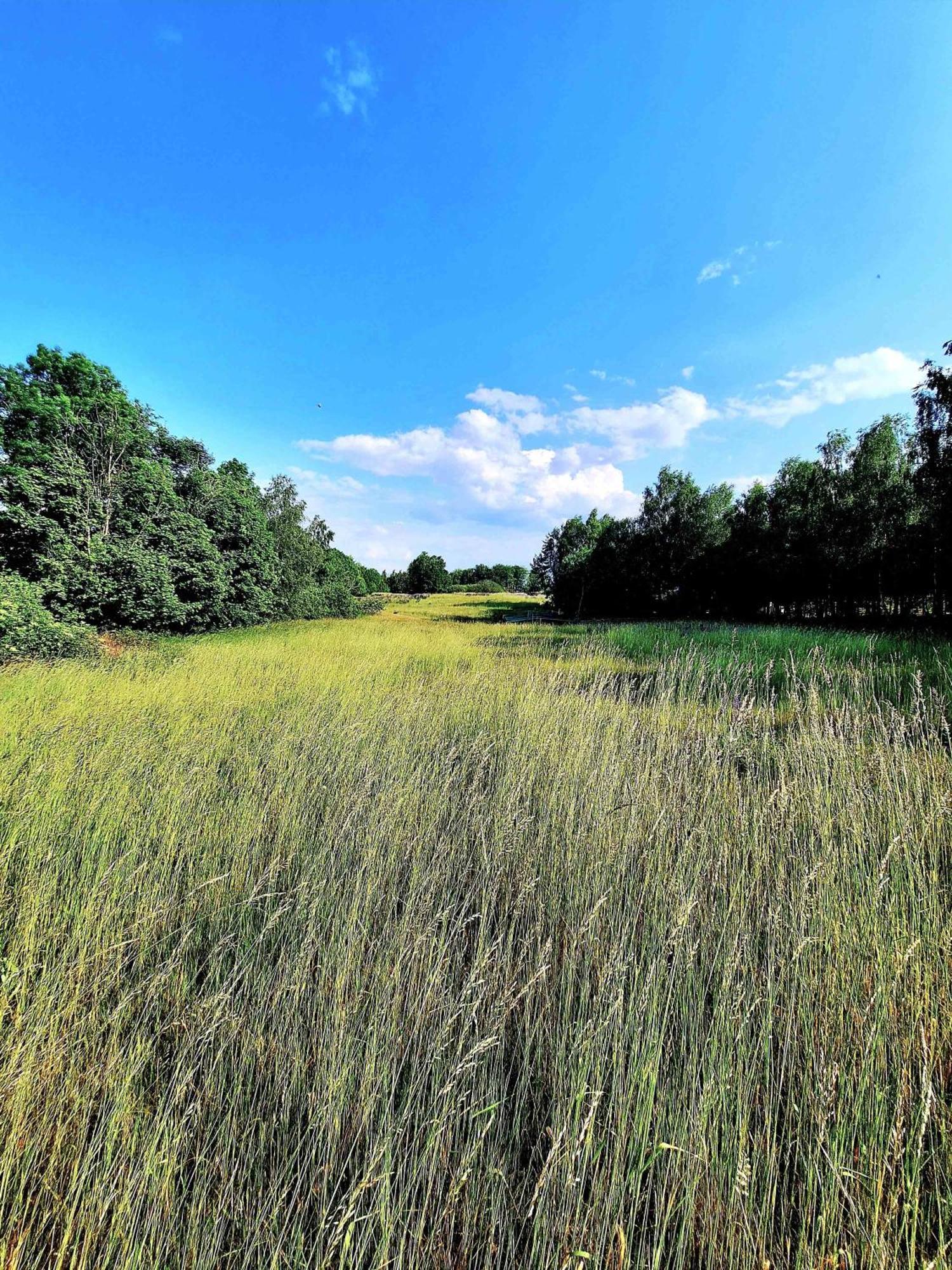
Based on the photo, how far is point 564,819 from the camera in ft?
9.16

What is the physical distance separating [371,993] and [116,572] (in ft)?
53.7

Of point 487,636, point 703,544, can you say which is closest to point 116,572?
point 487,636

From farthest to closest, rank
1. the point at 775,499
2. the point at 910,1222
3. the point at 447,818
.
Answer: the point at 775,499, the point at 447,818, the point at 910,1222

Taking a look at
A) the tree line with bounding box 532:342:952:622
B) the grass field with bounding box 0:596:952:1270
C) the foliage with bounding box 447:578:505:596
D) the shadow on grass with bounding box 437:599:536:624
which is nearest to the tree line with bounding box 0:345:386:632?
the grass field with bounding box 0:596:952:1270

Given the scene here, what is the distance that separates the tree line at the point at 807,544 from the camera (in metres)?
15.7

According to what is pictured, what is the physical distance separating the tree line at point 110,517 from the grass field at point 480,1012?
10.7 meters

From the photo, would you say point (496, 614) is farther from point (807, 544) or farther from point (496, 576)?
point (496, 576)

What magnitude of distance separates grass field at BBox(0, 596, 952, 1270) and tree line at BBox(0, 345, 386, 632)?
35.0 ft

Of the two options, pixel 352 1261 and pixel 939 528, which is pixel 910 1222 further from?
pixel 939 528

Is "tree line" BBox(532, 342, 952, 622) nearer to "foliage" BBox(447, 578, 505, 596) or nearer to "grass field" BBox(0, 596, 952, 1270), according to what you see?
"grass field" BBox(0, 596, 952, 1270)

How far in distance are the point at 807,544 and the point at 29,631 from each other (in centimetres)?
2992

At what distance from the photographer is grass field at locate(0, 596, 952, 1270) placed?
1.10 meters

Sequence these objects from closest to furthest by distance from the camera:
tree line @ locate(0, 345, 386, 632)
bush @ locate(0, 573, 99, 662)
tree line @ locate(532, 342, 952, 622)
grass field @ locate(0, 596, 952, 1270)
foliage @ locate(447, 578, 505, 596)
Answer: grass field @ locate(0, 596, 952, 1270) → bush @ locate(0, 573, 99, 662) → tree line @ locate(0, 345, 386, 632) → tree line @ locate(532, 342, 952, 622) → foliage @ locate(447, 578, 505, 596)

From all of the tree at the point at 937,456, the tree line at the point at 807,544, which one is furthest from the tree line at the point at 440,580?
the tree at the point at 937,456
